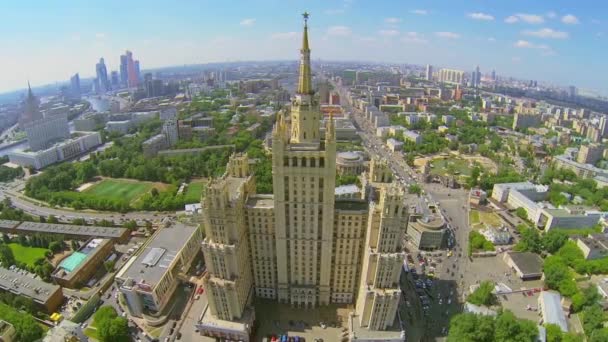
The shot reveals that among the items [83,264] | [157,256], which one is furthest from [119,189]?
[157,256]

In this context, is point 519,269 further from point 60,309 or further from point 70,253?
point 70,253

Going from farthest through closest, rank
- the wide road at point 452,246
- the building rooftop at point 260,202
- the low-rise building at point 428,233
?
the low-rise building at point 428,233 → the wide road at point 452,246 → the building rooftop at point 260,202

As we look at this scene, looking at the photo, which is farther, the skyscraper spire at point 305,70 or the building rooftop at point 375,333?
the building rooftop at point 375,333

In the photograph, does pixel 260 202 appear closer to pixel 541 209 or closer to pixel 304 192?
pixel 304 192

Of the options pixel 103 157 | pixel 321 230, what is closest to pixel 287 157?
pixel 321 230

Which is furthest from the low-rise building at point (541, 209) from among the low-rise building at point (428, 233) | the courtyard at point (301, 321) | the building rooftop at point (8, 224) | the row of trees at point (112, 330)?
the building rooftop at point (8, 224)

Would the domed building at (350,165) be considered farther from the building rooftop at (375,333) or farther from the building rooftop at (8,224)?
the building rooftop at (8,224)

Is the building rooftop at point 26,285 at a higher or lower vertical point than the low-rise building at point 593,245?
lower
